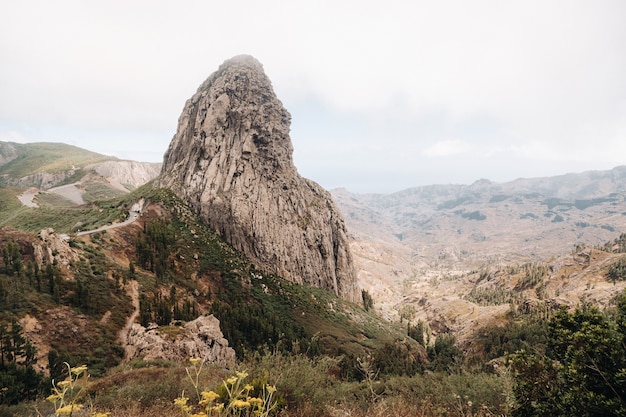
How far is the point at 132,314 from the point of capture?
110ft

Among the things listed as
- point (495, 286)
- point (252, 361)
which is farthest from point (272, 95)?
point (495, 286)

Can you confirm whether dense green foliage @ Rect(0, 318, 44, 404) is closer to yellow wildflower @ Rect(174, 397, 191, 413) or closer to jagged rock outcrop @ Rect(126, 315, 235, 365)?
jagged rock outcrop @ Rect(126, 315, 235, 365)

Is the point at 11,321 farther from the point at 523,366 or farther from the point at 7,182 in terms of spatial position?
the point at 7,182

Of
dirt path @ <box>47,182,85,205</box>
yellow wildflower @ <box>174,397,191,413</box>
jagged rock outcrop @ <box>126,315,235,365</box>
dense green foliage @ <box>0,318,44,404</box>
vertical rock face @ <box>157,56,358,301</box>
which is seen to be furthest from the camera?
dirt path @ <box>47,182,85,205</box>

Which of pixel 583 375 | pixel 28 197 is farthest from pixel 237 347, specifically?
pixel 28 197

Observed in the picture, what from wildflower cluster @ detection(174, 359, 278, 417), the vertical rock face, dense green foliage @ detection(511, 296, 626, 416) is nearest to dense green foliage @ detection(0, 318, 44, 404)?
wildflower cluster @ detection(174, 359, 278, 417)

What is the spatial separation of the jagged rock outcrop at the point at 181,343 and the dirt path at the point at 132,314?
18.6 inches

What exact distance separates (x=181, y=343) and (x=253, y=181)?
188 feet

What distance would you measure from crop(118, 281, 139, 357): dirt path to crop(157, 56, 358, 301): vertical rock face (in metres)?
35.4

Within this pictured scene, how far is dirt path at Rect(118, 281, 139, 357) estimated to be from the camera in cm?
2912

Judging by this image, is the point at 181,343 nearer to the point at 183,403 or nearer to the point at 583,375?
the point at 183,403

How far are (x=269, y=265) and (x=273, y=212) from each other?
560 inches

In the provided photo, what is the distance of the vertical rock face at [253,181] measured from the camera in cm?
7550

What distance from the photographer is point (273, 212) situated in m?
81.5
